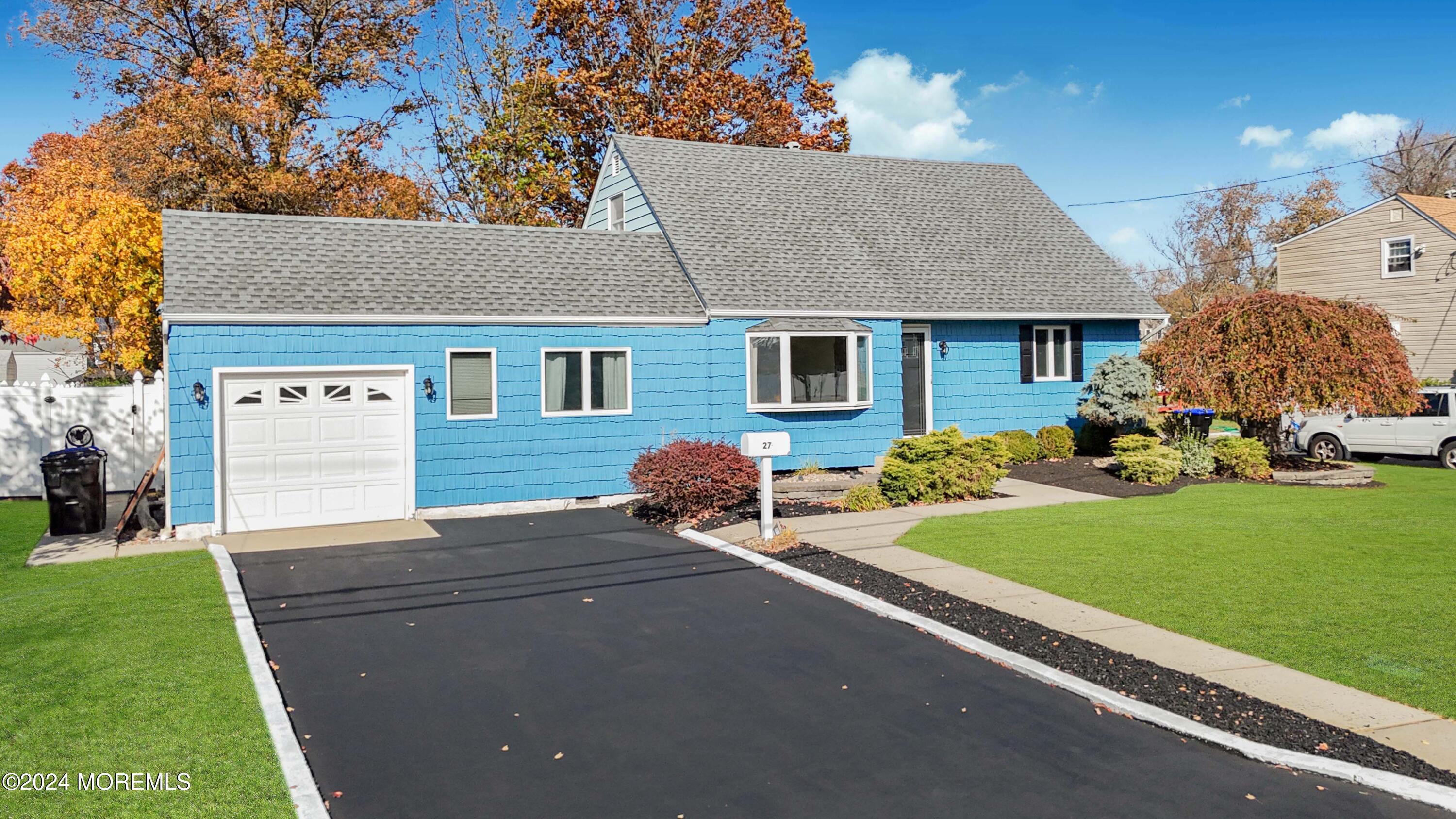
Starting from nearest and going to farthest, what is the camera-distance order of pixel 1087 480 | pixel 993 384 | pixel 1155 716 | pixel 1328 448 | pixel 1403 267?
1. pixel 1155 716
2. pixel 1087 480
3. pixel 993 384
4. pixel 1328 448
5. pixel 1403 267

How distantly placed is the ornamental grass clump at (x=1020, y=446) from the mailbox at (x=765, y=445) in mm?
7992

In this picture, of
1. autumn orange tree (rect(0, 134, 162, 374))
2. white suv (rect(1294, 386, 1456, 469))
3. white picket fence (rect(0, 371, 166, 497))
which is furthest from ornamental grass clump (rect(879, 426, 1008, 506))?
autumn orange tree (rect(0, 134, 162, 374))

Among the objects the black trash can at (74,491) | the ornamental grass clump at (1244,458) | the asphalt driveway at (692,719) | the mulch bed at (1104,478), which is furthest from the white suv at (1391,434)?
the black trash can at (74,491)

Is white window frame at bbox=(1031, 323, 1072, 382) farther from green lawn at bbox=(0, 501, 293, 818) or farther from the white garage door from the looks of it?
green lawn at bbox=(0, 501, 293, 818)

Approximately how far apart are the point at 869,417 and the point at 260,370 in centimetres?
998

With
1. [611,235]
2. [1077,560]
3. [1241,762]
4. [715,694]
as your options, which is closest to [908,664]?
[715,694]

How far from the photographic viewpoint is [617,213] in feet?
69.2

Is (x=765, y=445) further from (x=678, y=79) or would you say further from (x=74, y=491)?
(x=678, y=79)

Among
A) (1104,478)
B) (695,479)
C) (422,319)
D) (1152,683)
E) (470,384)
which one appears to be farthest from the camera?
(1104,478)

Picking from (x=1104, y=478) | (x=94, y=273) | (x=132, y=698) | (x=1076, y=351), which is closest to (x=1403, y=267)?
(x=1076, y=351)

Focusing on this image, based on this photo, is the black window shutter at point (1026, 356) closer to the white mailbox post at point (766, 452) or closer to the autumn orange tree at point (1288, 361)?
the autumn orange tree at point (1288, 361)

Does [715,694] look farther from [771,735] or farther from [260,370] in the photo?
[260,370]

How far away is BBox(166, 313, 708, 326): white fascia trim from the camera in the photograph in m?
13.3

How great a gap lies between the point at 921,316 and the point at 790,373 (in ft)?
9.34
